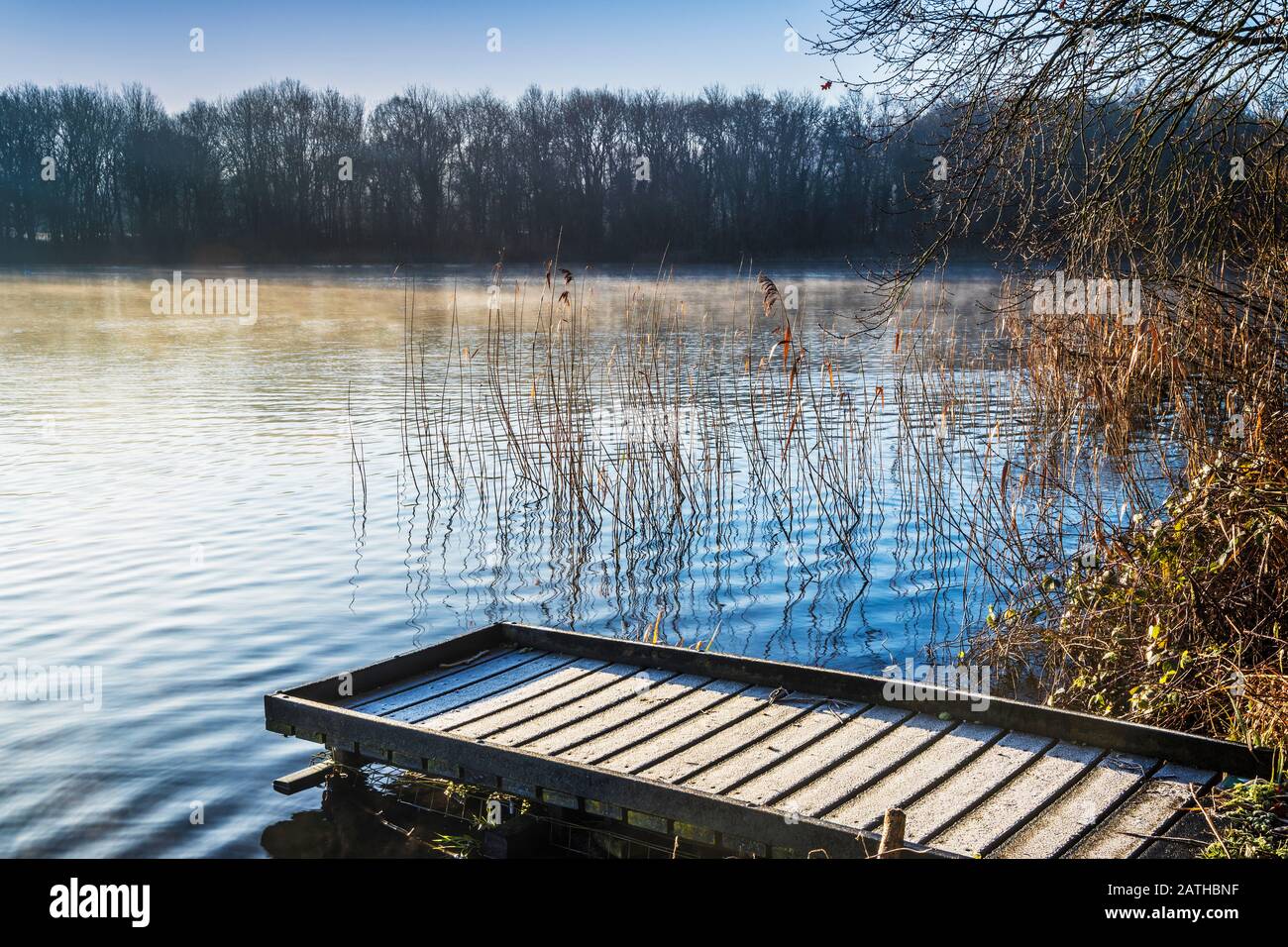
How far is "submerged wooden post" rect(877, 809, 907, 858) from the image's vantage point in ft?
11.0

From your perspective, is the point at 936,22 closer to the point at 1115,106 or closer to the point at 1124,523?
the point at 1115,106

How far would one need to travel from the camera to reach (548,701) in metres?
5.20

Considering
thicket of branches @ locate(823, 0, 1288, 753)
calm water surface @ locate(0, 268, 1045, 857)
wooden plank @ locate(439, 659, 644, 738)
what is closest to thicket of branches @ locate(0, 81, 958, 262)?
calm water surface @ locate(0, 268, 1045, 857)

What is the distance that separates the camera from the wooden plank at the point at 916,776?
4.03 m

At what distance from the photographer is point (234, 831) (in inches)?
195

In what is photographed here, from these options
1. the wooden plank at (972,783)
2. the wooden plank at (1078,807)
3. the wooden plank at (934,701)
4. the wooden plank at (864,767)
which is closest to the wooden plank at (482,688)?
the wooden plank at (934,701)

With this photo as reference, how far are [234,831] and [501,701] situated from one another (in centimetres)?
114

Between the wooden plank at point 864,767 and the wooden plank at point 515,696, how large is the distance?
1383 mm

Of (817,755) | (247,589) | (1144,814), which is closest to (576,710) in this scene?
(817,755)

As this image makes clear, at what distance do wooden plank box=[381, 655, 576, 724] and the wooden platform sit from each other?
1cm

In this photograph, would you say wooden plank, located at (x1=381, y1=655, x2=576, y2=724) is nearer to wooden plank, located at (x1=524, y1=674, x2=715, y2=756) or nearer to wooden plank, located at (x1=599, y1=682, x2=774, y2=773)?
wooden plank, located at (x1=524, y1=674, x2=715, y2=756)

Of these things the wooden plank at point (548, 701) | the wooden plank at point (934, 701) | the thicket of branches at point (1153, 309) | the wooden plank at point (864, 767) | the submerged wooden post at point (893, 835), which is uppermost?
the thicket of branches at point (1153, 309)

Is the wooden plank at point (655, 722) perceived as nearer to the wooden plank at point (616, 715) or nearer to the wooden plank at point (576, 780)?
the wooden plank at point (616, 715)
